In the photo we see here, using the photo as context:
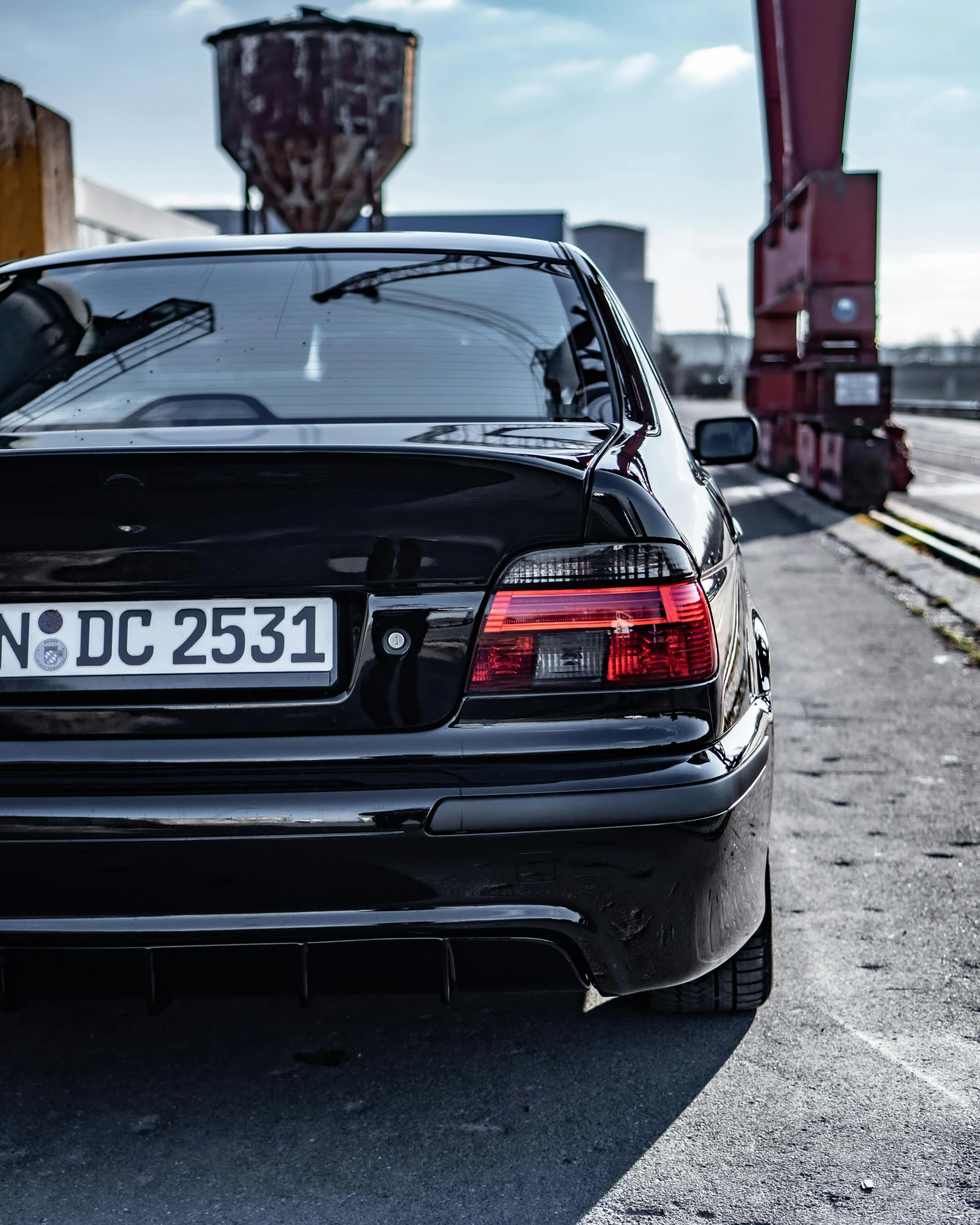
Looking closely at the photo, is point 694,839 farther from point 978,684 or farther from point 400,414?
point 978,684

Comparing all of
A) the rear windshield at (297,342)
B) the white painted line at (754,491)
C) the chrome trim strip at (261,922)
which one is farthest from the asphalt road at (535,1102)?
the white painted line at (754,491)

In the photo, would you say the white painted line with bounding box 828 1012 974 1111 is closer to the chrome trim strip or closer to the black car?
the black car

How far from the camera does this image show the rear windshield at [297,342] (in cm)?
244

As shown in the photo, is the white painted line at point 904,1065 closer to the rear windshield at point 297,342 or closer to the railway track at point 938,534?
the rear windshield at point 297,342

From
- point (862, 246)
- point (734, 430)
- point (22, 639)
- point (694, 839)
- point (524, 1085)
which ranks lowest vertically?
point (524, 1085)

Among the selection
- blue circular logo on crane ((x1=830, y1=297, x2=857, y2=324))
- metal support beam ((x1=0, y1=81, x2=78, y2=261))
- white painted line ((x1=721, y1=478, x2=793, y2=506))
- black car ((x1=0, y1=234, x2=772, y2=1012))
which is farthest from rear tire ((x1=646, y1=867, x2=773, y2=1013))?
blue circular logo on crane ((x1=830, y1=297, x2=857, y2=324))

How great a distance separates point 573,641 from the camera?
1.98 metres

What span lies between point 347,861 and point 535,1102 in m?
0.69

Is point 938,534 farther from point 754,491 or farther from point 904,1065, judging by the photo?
point 904,1065

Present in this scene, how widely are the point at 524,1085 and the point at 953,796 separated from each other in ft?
7.46

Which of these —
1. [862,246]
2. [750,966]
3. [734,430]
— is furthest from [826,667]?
[862,246]

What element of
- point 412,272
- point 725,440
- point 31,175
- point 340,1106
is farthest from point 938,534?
point 340,1106

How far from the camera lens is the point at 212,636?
1961 mm

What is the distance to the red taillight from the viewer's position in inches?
77.4
